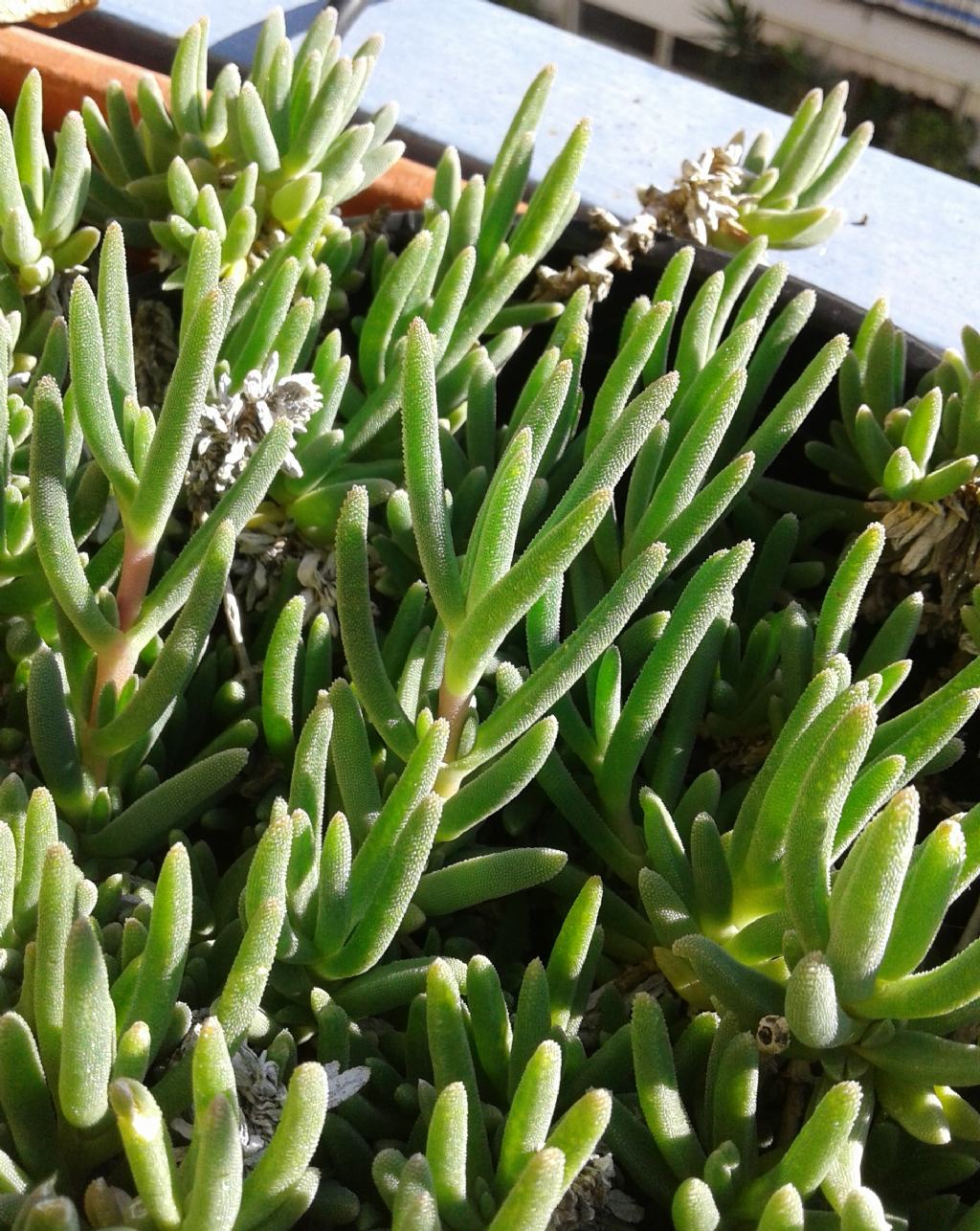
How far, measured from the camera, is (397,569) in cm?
61

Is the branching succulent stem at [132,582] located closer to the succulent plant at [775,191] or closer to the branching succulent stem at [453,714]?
the branching succulent stem at [453,714]

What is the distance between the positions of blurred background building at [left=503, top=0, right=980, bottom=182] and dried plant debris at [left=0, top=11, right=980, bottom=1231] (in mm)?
2844

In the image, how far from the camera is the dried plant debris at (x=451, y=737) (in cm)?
38

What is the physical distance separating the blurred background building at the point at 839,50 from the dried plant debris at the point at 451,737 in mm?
2844

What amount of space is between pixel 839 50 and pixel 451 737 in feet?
12.3

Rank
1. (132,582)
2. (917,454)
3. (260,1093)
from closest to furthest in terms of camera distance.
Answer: (260,1093), (132,582), (917,454)

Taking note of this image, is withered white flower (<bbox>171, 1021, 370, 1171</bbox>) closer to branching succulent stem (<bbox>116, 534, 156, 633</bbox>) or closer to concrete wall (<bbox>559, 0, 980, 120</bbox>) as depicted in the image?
branching succulent stem (<bbox>116, 534, 156, 633</bbox>)

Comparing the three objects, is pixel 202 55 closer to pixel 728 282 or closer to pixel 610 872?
pixel 728 282

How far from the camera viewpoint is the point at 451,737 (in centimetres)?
49

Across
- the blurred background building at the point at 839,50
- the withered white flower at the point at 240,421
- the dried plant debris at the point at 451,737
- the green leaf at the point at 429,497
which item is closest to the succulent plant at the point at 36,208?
→ the dried plant debris at the point at 451,737

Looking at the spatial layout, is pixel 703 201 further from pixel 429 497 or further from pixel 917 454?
pixel 429 497

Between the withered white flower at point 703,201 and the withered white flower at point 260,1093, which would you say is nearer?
the withered white flower at point 260,1093

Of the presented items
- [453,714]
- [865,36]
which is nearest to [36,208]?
[453,714]

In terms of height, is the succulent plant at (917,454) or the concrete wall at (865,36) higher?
the concrete wall at (865,36)
